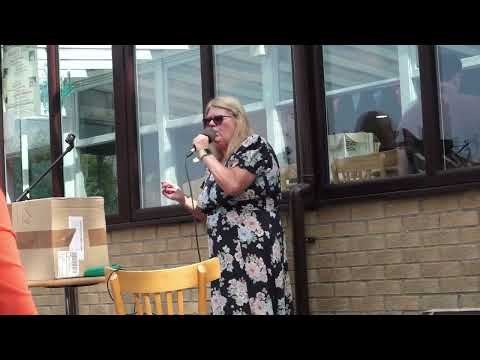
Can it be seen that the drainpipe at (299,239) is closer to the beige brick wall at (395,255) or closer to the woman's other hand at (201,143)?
the beige brick wall at (395,255)

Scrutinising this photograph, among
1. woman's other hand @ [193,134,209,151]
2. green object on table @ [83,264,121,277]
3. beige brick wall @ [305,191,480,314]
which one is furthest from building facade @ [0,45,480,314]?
green object on table @ [83,264,121,277]

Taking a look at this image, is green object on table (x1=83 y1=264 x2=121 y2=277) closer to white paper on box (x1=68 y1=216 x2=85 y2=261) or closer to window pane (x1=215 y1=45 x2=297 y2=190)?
white paper on box (x1=68 y1=216 x2=85 y2=261)

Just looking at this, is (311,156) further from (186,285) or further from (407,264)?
(186,285)

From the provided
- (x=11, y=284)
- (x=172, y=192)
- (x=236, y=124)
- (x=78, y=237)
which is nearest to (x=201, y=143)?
(x=236, y=124)

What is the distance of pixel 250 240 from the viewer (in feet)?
13.7

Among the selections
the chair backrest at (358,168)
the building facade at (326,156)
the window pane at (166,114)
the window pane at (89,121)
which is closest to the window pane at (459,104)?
the building facade at (326,156)

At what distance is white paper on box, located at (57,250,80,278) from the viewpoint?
154 inches

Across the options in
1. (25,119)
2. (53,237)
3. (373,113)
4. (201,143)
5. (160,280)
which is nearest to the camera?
(160,280)

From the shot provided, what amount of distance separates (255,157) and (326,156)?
943mm

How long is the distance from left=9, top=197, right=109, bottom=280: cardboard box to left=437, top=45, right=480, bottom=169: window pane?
187cm

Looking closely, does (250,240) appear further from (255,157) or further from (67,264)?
(67,264)
